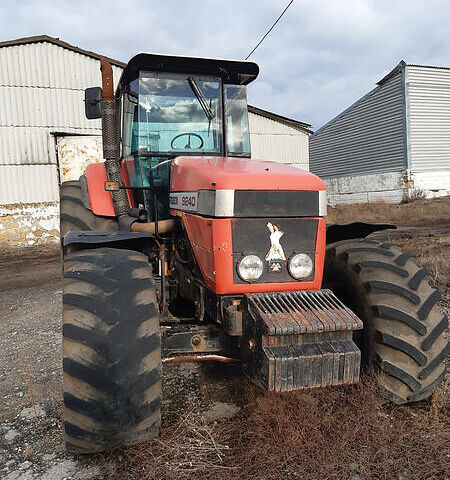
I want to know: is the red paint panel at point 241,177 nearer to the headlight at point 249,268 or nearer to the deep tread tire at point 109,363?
the headlight at point 249,268


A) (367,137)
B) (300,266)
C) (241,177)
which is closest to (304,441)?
(300,266)

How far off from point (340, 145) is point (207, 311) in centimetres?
2283

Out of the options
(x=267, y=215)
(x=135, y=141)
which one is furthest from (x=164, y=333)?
(x=135, y=141)

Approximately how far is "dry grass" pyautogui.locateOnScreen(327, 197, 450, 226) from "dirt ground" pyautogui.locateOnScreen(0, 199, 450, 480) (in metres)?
12.9

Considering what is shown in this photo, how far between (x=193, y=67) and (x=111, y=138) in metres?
0.98

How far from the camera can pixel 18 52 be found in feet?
43.1

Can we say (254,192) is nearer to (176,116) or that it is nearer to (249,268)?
(249,268)

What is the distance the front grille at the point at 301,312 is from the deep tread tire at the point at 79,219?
2226 mm

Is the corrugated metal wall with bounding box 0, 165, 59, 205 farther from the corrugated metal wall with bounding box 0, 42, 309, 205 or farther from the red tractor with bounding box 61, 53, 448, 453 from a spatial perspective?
the red tractor with bounding box 61, 53, 448, 453

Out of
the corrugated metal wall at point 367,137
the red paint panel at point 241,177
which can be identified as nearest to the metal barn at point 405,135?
the corrugated metal wall at point 367,137

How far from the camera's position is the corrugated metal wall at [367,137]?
799 inches

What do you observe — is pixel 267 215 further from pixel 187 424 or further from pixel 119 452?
pixel 119 452

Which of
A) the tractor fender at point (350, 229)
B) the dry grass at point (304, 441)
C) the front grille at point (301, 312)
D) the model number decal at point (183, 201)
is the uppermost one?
the model number decal at point (183, 201)

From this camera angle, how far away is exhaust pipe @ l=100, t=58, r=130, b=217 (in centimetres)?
421
